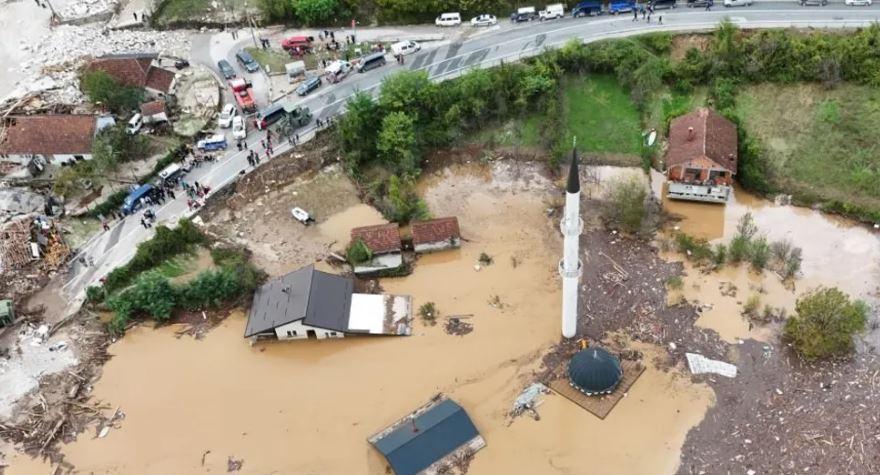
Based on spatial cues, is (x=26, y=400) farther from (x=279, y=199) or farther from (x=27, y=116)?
(x=27, y=116)

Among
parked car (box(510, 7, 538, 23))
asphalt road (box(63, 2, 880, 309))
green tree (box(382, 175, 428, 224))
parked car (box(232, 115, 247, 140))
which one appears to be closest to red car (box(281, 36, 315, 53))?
asphalt road (box(63, 2, 880, 309))

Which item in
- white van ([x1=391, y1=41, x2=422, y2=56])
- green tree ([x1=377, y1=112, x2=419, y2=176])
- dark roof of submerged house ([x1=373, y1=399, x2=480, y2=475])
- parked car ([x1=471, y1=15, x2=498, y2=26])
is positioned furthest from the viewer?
parked car ([x1=471, y1=15, x2=498, y2=26])

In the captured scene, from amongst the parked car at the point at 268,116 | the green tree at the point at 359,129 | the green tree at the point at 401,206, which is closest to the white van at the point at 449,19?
the green tree at the point at 359,129

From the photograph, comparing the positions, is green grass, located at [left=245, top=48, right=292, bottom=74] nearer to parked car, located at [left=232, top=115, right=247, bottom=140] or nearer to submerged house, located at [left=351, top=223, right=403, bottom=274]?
parked car, located at [left=232, top=115, right=247, bottom=140]

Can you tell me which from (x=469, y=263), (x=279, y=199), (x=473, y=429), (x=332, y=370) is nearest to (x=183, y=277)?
(x=279, y=199)

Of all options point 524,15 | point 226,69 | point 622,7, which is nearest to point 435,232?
point 226,69

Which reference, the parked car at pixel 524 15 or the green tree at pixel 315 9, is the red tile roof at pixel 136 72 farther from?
the parked car at pixel 524 15
